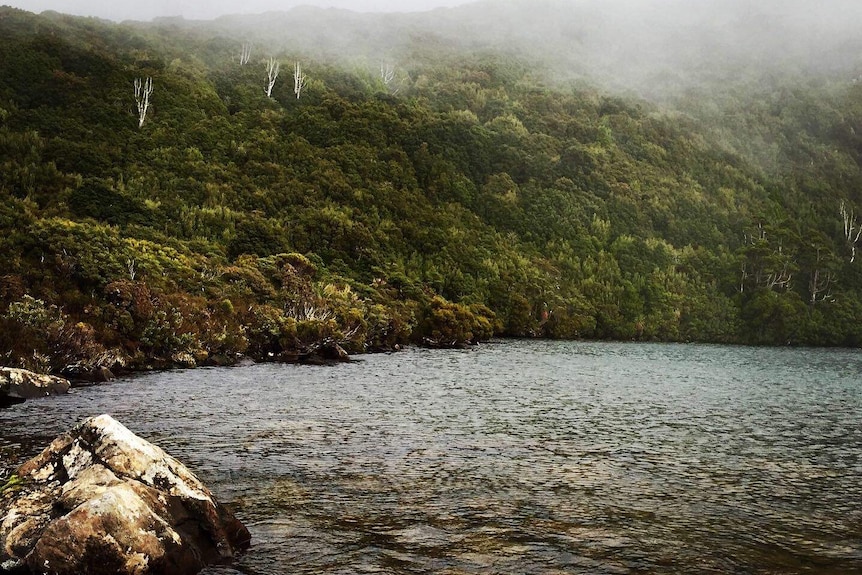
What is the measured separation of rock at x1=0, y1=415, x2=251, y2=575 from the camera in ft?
26.3

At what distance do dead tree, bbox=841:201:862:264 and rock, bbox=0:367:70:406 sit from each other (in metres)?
136

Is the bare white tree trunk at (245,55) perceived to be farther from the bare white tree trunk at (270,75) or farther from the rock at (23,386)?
the rock at (23,386)

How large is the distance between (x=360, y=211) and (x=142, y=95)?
1423 inches

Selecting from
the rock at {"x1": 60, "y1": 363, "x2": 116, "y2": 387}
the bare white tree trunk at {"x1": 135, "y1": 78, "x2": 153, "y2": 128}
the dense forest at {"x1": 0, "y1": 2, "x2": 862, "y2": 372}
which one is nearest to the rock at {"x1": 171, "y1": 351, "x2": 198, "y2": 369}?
the dense forest at {"x1": 0, "y1": 2, "x2": 862, "y2": 372}

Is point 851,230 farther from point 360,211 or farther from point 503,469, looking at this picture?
point 503,469

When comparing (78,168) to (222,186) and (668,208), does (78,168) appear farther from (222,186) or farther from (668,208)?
(668,208)

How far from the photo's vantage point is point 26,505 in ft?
29.2

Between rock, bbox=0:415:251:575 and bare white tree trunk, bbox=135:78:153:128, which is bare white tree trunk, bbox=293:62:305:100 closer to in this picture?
bare white tree trunk, bbox=135:78:153:128

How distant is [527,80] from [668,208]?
72.9m

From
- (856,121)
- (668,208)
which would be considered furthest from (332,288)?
(856,121)

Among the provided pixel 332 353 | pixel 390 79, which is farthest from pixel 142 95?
pixel 390 79

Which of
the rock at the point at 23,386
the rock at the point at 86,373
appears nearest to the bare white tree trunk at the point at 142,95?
the rock at the point at 86,373

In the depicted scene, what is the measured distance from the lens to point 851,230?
128 metres

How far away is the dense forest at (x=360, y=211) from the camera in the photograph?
146ft
